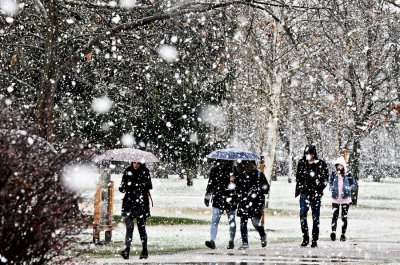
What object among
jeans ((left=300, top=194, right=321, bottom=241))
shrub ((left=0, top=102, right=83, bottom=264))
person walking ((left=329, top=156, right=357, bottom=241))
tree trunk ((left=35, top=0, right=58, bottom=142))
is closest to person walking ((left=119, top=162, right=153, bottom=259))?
tree trunk ((left=35, top=0, right=58, bottom=142))

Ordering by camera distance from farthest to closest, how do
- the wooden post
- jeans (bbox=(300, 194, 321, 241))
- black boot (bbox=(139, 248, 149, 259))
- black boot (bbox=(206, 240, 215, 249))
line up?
the wooden post < jeans (bbox=(300, 194, 321, 241)) < black boot (bbox=(206, 240, 215, 249)) < black boot (bbox=(139, 248, 149, 259))

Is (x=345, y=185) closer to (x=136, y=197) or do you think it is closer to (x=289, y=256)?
(x=289, y=256)

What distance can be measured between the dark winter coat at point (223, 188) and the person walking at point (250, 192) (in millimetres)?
136

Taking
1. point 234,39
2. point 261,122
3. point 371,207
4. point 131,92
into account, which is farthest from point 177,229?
point 261,122

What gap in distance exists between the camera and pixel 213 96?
24.5 metres

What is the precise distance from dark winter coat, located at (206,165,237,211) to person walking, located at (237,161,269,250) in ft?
0.45

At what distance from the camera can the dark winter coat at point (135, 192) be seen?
13.8 m

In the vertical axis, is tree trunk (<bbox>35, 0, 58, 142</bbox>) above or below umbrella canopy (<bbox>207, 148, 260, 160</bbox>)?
above

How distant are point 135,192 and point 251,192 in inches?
103

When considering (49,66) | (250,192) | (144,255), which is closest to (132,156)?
(144,255)

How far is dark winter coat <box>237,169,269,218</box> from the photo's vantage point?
1535 cm

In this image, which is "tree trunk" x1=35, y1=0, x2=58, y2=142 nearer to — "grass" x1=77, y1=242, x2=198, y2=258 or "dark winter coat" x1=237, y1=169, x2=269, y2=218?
"grass" x1=77, y1=242, x2=198, y2=258

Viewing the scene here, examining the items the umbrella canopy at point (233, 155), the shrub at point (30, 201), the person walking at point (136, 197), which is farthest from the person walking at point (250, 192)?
the shrub at point (30, 201)

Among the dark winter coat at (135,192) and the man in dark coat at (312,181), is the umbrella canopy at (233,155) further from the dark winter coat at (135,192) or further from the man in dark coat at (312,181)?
the dark winter coat at (135,192)
